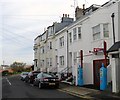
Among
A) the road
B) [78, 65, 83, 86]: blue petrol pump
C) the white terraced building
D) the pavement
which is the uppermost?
the white terraced building

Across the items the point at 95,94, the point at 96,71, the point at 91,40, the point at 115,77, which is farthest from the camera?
the point at 91,40

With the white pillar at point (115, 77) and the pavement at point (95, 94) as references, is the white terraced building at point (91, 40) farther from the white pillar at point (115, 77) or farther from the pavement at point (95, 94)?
the pavement at point (95, 94)

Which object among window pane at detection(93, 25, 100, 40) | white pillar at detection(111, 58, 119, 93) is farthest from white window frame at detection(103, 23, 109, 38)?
white pillar at detection(111, 58, 119, 93)

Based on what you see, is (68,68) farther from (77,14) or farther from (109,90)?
(109,90)

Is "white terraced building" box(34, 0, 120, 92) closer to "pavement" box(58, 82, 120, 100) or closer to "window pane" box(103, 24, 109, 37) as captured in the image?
"window pane" box(103, 24, 109, 37)

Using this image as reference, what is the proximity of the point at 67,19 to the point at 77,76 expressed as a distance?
84.2ft

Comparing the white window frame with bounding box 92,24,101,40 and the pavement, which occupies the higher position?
the white window frame with bounding box 92,24,101,40

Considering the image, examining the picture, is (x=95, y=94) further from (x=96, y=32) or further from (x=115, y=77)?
(x=96, y=32)

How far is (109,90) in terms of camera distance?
18375 millimetres

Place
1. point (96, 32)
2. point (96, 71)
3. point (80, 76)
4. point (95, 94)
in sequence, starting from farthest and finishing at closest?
1. point (96, 32)
2. point (96, 71)
3. point (80, 76)
4. point (95, 94)

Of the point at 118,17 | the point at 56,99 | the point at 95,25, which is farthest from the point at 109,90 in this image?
the point at 95,25

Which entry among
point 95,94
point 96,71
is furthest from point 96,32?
point 95,94

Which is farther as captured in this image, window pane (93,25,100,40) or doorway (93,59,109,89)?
window pane (93,25,100,40)

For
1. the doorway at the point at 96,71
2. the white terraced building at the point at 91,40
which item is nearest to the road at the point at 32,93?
the white terraced building at the point at 91,40
